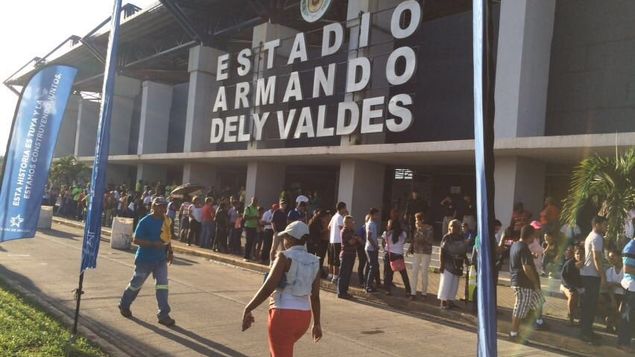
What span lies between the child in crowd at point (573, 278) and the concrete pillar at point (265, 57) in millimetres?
17704

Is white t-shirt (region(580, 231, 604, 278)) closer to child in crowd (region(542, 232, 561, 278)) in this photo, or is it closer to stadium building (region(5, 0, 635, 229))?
child in crowd (region(542, 232, 561, 278))

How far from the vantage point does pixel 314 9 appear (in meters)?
23.7

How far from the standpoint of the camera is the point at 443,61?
20734 mm

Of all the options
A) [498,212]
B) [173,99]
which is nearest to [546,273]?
[498,212]

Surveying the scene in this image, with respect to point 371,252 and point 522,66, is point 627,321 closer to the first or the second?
point 371,252

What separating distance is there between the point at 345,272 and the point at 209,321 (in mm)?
3419

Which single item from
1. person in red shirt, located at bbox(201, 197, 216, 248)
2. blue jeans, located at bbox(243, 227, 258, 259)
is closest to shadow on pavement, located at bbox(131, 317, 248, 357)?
blue jeans, located at bbox(243, 227, 258, 259)

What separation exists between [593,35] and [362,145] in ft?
25.4

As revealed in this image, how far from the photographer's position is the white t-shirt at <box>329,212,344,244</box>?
11.4m

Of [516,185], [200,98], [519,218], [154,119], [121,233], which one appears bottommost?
[121,233]

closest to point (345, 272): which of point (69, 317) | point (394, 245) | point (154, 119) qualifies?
point (394, 245)

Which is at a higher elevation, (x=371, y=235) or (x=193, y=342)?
(x=371, y=235)

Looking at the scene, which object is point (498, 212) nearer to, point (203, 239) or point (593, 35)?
point (593, 35)

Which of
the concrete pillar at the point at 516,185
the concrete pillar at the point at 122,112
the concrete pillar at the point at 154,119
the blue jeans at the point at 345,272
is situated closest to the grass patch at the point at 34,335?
the blue jeans at the point at 345,272
